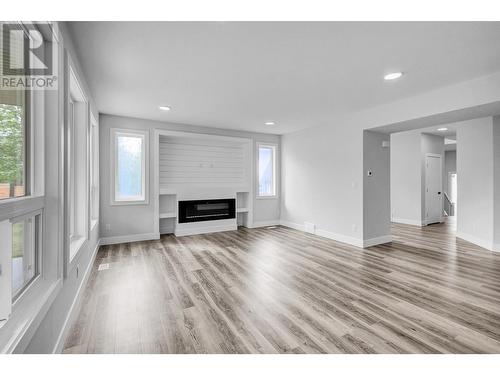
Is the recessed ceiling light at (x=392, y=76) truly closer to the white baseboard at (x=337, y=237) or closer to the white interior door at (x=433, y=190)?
the white baseboard at (x=337, y=237)

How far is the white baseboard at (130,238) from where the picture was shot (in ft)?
15.0

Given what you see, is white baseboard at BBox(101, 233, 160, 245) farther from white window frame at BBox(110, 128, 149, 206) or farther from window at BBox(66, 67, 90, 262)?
window at BBox(66, 67, 90, 262)

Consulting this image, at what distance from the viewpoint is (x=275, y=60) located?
245cm

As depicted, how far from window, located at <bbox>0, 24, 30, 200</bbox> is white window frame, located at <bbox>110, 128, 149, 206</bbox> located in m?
3.29

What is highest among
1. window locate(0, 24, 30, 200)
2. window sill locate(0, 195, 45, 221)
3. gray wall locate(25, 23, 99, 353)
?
window locate(0, 24, 30, 200)

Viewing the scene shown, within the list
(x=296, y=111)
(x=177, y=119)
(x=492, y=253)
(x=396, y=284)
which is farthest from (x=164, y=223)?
(x=492, y=253)

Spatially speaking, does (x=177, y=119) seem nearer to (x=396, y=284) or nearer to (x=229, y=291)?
(x=229, y=291)

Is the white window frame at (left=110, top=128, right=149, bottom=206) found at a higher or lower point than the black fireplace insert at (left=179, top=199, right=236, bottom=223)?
higher

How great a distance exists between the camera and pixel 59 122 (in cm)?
164

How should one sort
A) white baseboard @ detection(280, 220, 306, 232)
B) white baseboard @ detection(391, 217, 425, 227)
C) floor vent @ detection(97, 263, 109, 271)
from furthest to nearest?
1. white baseboard @ detection(391, 217, 425, 227)
2. white baseboard @ detection(280, 220, 306, 232)
3. floor vent @ detection(97, 263, 109, 271)

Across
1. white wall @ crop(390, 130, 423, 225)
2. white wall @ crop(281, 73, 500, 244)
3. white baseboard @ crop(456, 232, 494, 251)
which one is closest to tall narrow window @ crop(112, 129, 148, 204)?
white wall @ crop(281, 73, 500, 244)

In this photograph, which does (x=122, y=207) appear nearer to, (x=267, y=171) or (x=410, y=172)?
(x=267, y=171)

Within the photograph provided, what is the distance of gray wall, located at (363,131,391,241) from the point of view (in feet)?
14.4
